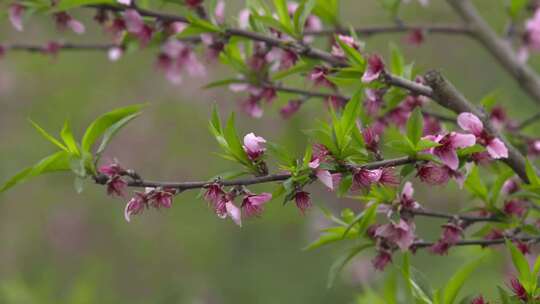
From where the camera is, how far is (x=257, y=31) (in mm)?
2236

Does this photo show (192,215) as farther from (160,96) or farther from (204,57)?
(204,57)

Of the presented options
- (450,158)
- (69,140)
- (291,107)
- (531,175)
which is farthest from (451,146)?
(291,107)

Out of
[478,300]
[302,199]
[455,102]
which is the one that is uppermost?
[455,102]

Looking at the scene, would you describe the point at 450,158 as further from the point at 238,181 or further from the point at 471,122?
the point at 238,181

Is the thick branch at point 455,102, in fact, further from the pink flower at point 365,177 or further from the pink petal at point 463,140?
the pink flower at point 365,177

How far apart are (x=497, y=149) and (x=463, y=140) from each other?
0.39 feet

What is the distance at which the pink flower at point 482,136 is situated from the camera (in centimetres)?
176

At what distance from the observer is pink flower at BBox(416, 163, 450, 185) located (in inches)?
67.8

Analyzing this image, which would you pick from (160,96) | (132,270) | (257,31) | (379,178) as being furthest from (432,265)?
(379,178)

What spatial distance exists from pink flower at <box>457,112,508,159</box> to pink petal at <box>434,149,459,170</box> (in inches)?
4.1

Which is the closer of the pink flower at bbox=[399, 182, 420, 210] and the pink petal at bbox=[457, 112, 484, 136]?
the pink petal at bbox=[457, 112, 484, 136]

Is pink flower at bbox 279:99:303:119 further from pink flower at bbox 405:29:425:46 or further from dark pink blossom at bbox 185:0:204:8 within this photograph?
pink flower at bbox 405:29:425:46

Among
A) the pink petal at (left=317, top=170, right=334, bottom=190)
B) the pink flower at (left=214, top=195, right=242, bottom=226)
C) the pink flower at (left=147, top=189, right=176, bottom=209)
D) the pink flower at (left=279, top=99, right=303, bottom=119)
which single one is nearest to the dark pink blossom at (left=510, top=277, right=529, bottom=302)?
the pink petal at (left=317, top=170, right=334, bottom=190)

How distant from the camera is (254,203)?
1.73 metres
